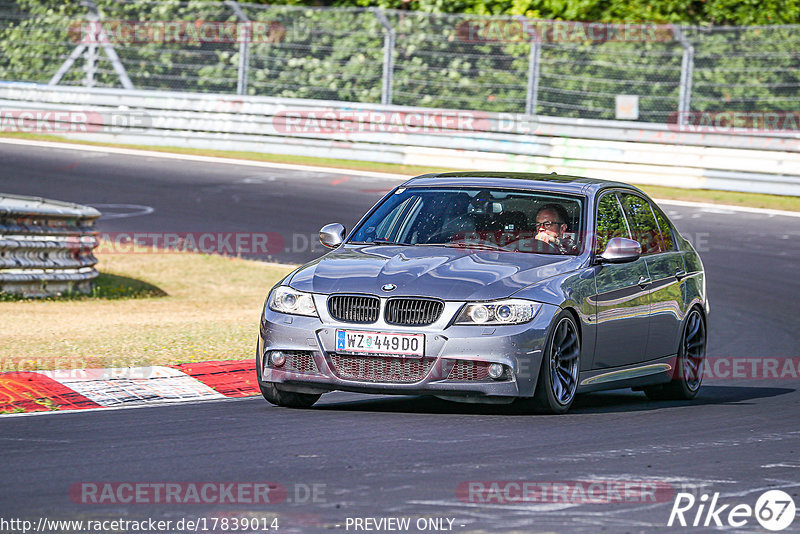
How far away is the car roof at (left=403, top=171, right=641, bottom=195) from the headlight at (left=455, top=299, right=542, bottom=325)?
1.53 metres

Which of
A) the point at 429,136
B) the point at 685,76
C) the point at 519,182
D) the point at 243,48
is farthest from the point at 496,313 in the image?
the point at 243,48

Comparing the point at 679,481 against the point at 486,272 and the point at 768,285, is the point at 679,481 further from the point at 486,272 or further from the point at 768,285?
the point at 768,285

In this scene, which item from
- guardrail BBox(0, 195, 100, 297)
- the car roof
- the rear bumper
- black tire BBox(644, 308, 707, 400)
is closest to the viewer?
the rear bumper

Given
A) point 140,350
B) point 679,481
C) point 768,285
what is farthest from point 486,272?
point 768,285

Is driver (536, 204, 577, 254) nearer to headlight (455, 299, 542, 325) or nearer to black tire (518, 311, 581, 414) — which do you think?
black tire (518, 311, 581, 414)

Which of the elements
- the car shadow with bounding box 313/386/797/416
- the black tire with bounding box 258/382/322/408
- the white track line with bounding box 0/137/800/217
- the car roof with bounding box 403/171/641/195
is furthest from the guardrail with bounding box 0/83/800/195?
the black tire with bounding box 258/382/322/408

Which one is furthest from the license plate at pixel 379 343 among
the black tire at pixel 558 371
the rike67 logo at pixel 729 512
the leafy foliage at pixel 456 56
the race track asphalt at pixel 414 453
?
the leafy foliage at pixel 456 56

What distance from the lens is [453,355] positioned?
27.1 feet

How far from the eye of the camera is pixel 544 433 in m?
7.96

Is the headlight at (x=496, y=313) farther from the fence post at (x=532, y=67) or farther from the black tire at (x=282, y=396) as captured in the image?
the fence post at (x=532, y=67)

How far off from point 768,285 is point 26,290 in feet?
28.0

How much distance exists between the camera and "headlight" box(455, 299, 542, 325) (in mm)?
8320

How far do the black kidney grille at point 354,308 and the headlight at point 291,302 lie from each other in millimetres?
130

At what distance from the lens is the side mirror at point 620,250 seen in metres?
9.26
